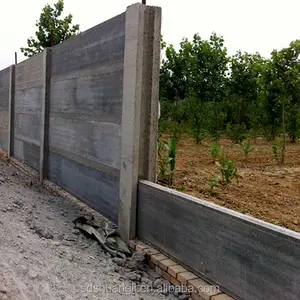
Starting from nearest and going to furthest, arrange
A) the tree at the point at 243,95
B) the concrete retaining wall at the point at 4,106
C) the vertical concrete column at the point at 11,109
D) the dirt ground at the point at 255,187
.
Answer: the dirt ground at the point at 255,187, the vertical concrete column at the point at 11,109, the concrete retaining wall at the point at 4,106, the tree at the point at 243,95

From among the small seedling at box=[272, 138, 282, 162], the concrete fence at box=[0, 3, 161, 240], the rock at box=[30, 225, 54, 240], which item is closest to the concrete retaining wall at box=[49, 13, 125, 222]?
the concrete fence at box=[0, 3, 161, 240]

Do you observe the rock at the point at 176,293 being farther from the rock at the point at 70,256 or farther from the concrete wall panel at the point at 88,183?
the concrete wall panel at the point at 88,183

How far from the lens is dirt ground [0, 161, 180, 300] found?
2596 mm

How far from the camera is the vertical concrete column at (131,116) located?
136 inches

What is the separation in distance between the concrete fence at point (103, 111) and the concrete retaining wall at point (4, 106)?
2749 millimetres

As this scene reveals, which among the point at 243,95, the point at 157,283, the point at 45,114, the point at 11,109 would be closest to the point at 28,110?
the point at 45,114

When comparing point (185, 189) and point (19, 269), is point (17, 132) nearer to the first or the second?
point (185, 189)

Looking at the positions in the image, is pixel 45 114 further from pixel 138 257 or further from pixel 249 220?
pixel 249 220

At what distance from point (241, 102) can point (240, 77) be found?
152 inches

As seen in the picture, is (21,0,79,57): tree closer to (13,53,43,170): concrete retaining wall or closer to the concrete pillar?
(13,53,43,170): concrete retaining wall

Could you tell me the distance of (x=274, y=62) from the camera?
8.34 meters

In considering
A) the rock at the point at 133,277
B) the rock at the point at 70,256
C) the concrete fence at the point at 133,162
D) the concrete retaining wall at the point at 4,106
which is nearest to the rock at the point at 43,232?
the rock at the point at 70,256

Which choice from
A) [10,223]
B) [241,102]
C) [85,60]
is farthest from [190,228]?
[241,102]

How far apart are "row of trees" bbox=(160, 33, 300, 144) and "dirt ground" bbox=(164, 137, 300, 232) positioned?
1.36 m
